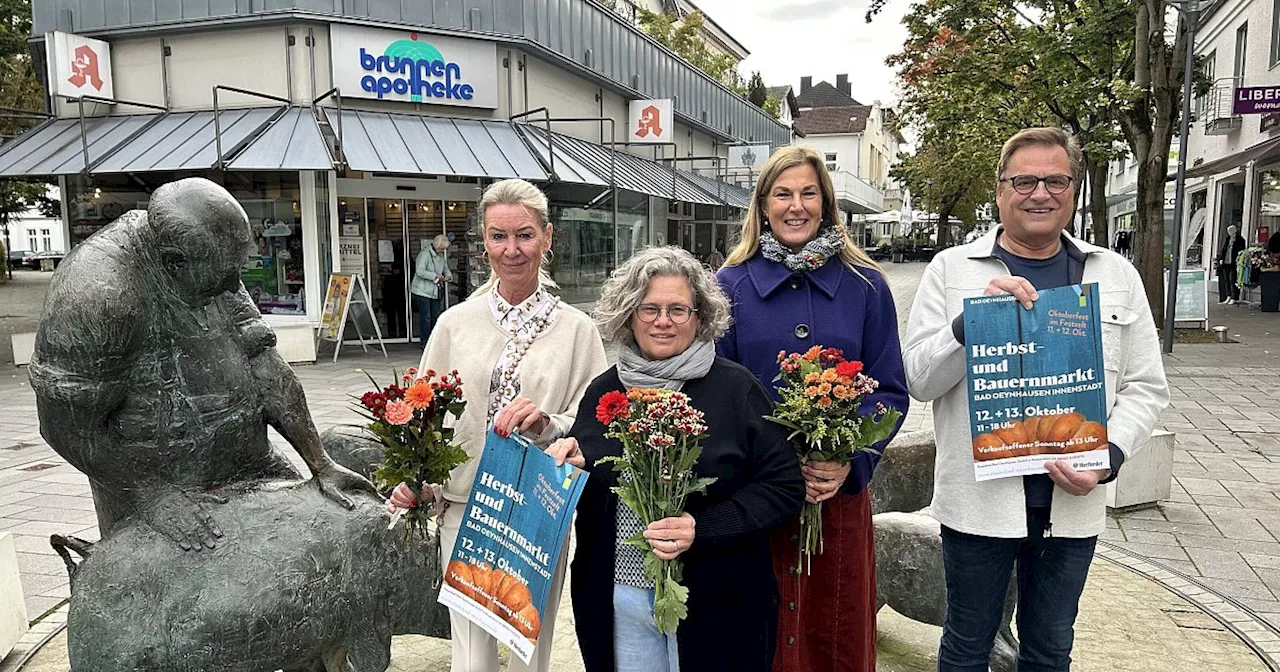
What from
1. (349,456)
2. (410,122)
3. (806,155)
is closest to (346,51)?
(410,122)

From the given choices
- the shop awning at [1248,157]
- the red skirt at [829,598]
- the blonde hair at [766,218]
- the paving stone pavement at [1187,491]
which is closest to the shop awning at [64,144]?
the paving stone pavement at [1187,491]

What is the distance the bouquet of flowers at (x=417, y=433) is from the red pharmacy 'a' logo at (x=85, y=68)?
12.4 meters

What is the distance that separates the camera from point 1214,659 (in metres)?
3.52

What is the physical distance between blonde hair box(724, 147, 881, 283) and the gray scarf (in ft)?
1.71

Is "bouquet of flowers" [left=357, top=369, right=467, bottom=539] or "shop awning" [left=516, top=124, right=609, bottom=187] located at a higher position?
"shop awning" [left=516, top=124, right=609, bottom=187]

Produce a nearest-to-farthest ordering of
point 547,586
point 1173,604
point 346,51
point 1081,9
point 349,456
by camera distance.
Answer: point 547,586, point 349,456, point 1173,604, point 346,51, point 1081,9

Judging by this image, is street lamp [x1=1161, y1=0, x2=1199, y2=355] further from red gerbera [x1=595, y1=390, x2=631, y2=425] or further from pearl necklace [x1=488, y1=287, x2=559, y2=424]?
red gerbera [x1=595, y1=390, x2=631, y2=425]

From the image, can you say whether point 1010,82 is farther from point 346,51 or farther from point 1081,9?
point 346,51

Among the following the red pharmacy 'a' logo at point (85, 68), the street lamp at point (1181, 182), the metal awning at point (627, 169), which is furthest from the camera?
the metal awning at point (627, 169)

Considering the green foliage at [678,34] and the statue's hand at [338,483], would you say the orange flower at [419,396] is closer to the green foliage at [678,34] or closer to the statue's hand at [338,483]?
the statue's hand at [338,483]

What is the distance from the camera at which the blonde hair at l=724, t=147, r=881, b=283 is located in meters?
2.45

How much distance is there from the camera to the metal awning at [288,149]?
1007 cm

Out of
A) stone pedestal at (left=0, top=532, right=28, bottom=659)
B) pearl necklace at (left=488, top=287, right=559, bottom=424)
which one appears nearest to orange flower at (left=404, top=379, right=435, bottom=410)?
pearl necklace at (left=488, top=287, right=559, bottom=424)

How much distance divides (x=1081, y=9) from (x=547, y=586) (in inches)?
594
